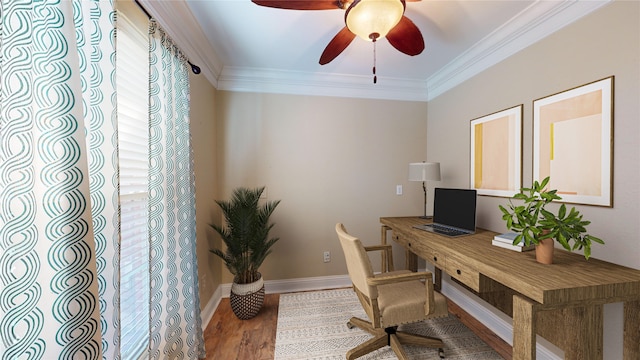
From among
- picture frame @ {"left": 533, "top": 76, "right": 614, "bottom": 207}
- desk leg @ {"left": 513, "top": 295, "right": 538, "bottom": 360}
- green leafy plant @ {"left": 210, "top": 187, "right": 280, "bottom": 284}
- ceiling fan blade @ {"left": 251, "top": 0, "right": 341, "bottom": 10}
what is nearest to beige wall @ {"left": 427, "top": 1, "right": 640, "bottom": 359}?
picture frame @ {"left": 533, "top": 76, "right": 614, "bottom": 207}

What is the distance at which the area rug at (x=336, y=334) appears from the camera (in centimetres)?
170

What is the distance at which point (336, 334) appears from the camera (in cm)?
191

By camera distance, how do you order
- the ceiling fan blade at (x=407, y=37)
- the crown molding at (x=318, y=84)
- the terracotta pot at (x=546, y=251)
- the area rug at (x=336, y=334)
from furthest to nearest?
the crown molding at (x=318, y=84) → the area rug at (x=336, y=334) → the ceiling fan blade at (x=407, y=37) → the terracotta pot at (x=546, y=251)

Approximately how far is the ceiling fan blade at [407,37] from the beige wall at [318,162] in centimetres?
121

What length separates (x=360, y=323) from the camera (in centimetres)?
188

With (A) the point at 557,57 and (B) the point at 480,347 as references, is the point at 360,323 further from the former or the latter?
(A) the point at 557,57

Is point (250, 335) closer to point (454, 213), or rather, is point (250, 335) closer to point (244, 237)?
point (244, 237)

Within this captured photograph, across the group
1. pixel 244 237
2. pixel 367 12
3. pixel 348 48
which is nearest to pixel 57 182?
pixel 367 12

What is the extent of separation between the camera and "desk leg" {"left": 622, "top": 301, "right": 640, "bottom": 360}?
112 centimetres

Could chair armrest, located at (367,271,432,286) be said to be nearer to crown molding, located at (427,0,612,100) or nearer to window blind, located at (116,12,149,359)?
window blind, located at (116,12,149,359)

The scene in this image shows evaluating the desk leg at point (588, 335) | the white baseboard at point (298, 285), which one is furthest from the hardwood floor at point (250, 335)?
the desk leg at point (588, 335)

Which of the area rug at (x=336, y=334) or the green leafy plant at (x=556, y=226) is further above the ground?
the green leafy plant at (x=556, y=226)

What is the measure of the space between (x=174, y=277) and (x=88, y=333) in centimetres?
73

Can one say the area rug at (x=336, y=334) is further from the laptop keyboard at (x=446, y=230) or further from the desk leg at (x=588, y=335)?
the laptop keyboard at (x=446, y=230)
